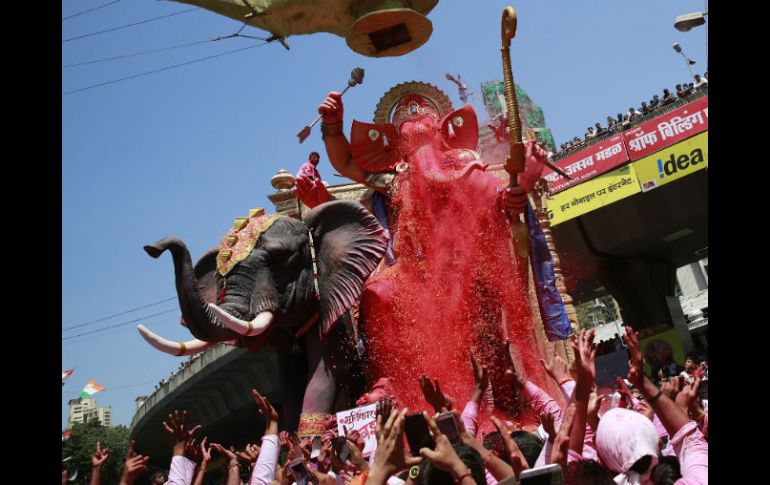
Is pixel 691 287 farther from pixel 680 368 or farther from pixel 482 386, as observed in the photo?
pixel 482 386

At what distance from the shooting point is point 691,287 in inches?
1842

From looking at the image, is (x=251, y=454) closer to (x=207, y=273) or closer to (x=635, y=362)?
(x=635, y=362)

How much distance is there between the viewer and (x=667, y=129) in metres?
16.5

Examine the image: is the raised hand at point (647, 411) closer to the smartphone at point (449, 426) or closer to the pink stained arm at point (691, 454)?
the pink stained arm at point (691, 454)

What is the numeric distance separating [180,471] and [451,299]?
12.7 ft

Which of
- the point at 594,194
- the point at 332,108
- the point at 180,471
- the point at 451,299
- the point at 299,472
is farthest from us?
the point at 594,194

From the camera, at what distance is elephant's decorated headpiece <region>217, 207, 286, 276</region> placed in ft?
25.0

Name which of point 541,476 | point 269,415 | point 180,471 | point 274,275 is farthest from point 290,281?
point 541,476

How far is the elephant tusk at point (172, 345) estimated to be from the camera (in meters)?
6.87

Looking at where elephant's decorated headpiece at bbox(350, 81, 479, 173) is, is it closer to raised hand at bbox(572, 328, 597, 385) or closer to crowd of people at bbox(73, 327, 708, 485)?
crowd of people at bbox(73, 327, 708, 485)
